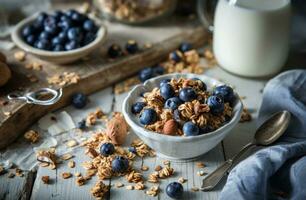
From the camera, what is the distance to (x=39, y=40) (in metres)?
1.06

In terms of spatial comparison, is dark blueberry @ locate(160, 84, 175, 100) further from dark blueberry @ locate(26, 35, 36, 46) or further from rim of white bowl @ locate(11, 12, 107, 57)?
dark blueberry @ locate(26, 35, 36, 46)

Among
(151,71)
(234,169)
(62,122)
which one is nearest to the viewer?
(234,169)

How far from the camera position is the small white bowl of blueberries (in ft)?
3.37

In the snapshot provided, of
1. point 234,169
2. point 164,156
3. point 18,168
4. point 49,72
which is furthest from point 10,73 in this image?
point 234,169

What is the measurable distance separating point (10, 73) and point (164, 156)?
364 millimetres

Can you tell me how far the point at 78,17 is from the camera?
3.60 ft

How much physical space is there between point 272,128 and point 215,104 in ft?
0.43

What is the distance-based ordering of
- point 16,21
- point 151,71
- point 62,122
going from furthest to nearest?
1. point 16,21
2. point 151,71
3. point 62,122

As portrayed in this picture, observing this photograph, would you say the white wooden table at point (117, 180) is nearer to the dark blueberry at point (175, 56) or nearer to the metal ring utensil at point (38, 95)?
the metal ring utensil at point (38, 95)

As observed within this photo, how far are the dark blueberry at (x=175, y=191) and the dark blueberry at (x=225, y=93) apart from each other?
174mm

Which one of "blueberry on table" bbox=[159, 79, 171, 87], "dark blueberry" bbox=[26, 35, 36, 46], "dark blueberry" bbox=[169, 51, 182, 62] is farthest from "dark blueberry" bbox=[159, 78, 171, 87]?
"dark blueberry" bbox=[26, 35, 36, 46]

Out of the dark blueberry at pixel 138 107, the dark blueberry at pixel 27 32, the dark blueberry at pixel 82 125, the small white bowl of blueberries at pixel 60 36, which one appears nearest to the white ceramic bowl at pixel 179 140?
the dark blueberry at pixel 138 107

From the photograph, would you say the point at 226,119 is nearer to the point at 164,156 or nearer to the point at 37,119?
the point at 164,156

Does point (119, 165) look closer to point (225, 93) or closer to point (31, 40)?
point (225, 93)
